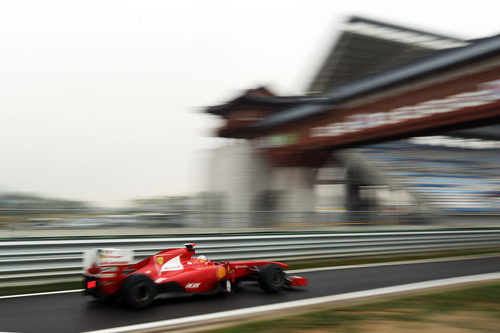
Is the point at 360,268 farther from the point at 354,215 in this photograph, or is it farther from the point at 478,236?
the point at 478,236

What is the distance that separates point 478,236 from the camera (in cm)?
1544

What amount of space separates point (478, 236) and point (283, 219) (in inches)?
248

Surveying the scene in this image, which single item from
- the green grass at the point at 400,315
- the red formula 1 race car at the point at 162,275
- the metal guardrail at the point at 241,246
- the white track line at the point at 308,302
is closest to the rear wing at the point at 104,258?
the red formula 1 race car at the point at 162,275

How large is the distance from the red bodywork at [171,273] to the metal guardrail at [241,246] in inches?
79.0

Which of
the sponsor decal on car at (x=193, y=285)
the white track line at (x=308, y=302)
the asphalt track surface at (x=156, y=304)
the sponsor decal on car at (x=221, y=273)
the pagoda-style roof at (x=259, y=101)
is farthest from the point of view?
the pagoda-style roof at (x=259, y=101)

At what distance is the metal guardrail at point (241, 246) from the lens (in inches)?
316

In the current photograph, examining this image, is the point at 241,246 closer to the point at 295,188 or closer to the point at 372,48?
the point at 295,188

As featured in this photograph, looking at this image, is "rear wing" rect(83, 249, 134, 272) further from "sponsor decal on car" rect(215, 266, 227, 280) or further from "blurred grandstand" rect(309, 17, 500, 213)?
"blurred grandstand" rect(309, 17, 500, 213)

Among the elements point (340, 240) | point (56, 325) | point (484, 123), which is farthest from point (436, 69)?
point (56, 325)

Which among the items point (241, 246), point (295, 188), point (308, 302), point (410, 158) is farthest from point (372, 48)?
point (308, 302)

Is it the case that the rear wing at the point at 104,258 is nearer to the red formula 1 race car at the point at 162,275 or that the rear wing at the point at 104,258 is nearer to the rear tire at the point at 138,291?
the red formula 1 race car at the point at 162,275

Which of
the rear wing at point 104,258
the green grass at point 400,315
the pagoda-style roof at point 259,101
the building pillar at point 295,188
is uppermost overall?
the pagoda-style roof at point 259,101

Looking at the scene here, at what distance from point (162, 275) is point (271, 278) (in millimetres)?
1695

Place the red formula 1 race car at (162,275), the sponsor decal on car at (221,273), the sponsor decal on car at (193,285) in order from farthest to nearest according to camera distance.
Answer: the sponsor decal on car at (221,273), the sponsor decal on car at (193,285), the red formula 1 race car at (162,275)
